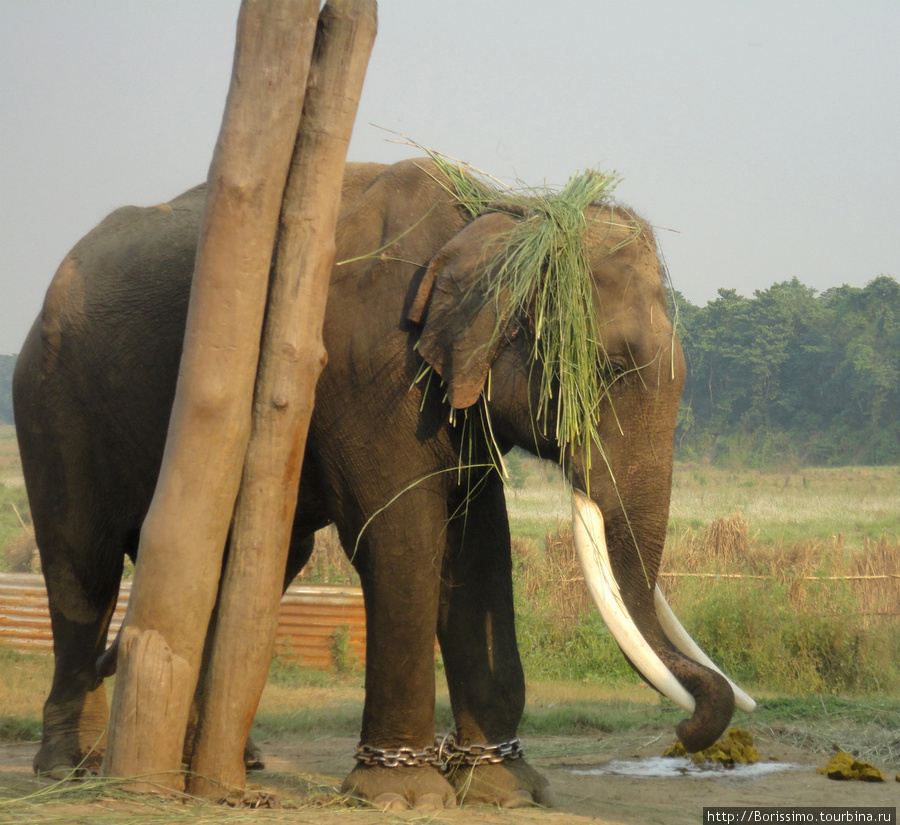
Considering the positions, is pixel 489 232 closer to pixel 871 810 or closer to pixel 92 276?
pixel 92 276

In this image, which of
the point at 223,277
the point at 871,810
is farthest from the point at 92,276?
the point at 871,810

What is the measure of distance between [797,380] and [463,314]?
47.8m

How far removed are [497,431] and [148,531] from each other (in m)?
1.48

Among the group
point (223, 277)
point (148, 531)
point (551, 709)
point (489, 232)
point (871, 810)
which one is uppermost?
point (489, 232)

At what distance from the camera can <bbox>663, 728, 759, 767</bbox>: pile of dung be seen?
20.1ft

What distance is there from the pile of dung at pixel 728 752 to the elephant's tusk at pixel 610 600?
2339 mm

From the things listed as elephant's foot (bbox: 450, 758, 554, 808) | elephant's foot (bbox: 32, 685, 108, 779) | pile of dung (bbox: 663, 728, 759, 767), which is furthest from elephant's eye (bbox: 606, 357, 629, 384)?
elephant's foot (bbox: 32, 685, 108, 779)

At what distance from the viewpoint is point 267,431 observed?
3.96m

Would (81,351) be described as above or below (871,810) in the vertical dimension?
above

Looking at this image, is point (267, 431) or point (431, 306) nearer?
point (267, 431)

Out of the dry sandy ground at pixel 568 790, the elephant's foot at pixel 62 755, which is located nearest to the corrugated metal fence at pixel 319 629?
the dry sandy ground at pixel 568 790

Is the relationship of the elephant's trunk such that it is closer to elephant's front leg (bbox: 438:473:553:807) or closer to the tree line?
elephant's front leg (bbox: 438:473:553:807)

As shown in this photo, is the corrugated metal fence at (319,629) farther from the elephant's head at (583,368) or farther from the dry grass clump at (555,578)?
the elephant's head at (583,368)

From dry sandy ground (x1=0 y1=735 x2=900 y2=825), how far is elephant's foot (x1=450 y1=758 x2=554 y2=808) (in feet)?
0.36
